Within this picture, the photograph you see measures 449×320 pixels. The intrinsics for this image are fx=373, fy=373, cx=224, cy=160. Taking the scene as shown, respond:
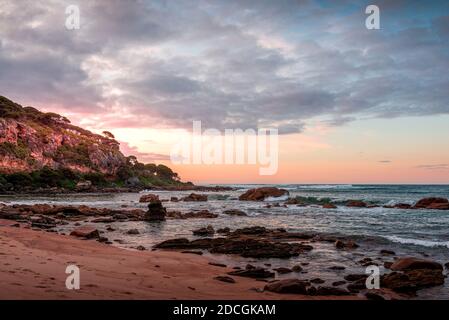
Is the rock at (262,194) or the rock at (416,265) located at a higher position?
the rock at (416,265)

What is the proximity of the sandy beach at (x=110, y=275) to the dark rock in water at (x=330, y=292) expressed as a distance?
53 cm

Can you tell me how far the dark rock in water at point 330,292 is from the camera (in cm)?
1072

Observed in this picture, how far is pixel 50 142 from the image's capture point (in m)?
107

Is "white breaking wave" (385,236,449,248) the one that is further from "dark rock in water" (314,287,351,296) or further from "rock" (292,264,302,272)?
"dark rock in water" (314,287,351,296)

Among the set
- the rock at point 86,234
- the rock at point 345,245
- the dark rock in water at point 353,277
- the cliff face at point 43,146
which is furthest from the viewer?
the cliff face at point 43,146

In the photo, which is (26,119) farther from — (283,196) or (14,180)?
(283,196)

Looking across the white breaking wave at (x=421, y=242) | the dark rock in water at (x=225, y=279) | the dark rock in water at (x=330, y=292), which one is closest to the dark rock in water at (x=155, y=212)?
the white breaking wave at (x=421, y=242)

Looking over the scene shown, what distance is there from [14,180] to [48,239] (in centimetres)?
6799

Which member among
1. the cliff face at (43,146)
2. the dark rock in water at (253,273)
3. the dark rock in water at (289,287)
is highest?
the cliff face at (43,146)

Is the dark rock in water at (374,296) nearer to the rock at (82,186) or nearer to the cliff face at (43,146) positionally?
the rock at (82,186)

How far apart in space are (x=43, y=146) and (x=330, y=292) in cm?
10653

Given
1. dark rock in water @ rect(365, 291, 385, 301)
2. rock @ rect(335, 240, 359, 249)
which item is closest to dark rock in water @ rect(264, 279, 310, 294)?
dark rock in water @ rect(365, 291, 385, 301)

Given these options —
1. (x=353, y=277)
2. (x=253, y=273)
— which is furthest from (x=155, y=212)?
(x=353, y=277)

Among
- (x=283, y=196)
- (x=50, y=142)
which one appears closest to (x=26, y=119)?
(x=50, y=142)
